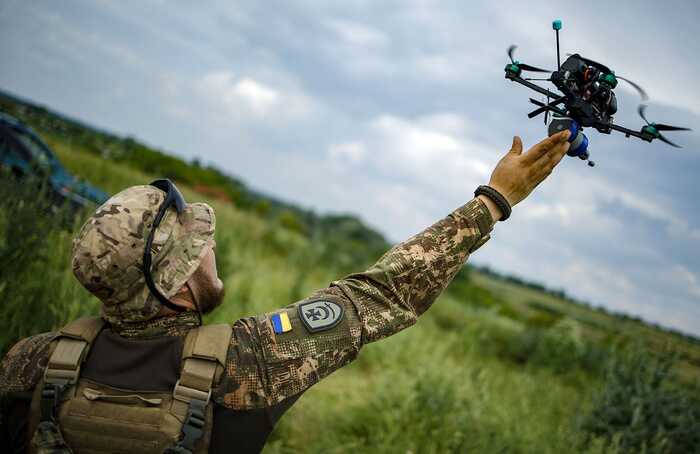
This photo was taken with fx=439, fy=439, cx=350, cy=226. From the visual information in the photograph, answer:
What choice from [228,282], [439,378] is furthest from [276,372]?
[228,282]

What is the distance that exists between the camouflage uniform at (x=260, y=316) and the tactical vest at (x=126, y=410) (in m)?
0.08

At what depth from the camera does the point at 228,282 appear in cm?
661

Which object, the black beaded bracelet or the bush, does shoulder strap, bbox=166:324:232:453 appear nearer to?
the black beaded bracelet

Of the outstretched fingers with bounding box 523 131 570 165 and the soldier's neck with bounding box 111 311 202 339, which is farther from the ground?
the outstretched fingers with bounding box 523 131 570 165

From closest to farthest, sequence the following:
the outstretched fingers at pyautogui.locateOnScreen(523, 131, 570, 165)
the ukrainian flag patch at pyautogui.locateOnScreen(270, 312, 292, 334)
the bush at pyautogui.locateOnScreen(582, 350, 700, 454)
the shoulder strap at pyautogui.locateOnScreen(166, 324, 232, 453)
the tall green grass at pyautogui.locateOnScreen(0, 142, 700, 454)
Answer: the shoulder strap at pyautogui.locateOnScreen(166, 324, 232, 453) → the outstretched fingers at pyautogui.locateOnScreen(523, 131, 570, 165) → the ukrainian flag patch at pyautogui.locateOnScreen(270, 312, 292, 334) → the tall green grass at pyautogui.locateOnScreen(0, 142, 700, 454) → the bush at pyautogui.locateOnScreen(582, 350, 700, 454)

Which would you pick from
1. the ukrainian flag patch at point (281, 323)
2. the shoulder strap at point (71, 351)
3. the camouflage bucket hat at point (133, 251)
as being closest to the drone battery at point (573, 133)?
the ukrainian flag patch at point (281, 323)

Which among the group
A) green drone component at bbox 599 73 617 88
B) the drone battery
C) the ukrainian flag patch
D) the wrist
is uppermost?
green drone component at bbox 599 73 617 88

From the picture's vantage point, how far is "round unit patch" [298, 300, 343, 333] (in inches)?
64.1

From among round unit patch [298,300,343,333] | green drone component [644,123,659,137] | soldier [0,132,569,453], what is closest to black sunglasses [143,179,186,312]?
soldier [0,132,569,453]

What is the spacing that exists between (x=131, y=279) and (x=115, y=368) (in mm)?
320

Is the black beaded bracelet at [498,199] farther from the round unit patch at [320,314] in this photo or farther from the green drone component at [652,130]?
the round unit patch at [320,314]

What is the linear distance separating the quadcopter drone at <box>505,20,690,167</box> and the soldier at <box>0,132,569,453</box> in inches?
3.7

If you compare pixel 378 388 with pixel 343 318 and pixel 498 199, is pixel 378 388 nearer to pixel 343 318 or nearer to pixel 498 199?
pixel 343 318

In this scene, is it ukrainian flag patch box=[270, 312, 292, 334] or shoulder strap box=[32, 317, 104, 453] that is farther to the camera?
ukrainian flag patch box=[270, 312, 292, 334]
